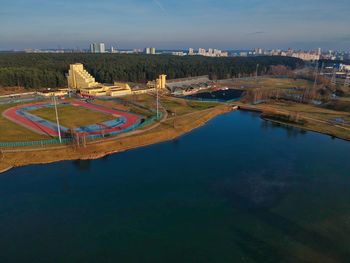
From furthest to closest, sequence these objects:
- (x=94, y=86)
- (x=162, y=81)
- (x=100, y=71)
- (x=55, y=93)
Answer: (x=100, y=71), (x=162, y=81), (x=94, y=86), (x=55, y=93)

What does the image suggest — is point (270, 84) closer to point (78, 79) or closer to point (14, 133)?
point (78, 79)

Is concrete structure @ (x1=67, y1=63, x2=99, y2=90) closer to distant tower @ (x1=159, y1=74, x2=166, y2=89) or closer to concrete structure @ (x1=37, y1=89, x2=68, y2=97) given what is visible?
concrete structure @ (x1=37, y1=89, x2=68, y2=97)

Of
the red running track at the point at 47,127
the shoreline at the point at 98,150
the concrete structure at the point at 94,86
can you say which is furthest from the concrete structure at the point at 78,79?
the shoreline at the point at 98,150

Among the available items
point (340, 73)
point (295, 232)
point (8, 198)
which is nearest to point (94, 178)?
point (8, 198)

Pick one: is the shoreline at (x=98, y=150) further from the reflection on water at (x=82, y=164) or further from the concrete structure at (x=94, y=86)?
the concrete structure at (x=94, y=86)

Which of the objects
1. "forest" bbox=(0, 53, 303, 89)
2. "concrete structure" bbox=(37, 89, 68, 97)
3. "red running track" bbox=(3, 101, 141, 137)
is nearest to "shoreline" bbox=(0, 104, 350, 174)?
"red running track" bbox=(3, 101, 141, 137)

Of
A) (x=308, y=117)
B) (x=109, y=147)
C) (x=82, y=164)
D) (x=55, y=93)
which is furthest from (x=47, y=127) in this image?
(x=308, y=117)
